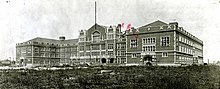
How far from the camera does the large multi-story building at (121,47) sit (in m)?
27.4

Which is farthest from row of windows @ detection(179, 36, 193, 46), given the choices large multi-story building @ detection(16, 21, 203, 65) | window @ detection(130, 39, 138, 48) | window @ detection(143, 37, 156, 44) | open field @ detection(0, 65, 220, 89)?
open field @ detection(0, 65, 220, 89)

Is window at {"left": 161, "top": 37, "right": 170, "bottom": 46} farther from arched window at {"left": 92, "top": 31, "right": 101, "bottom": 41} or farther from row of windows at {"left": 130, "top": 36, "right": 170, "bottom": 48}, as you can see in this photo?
arched window at {"left": 92, "top": 31, "right": 101, "bottom": 41}

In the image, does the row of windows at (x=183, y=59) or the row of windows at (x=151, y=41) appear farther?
the row of windows at (x=183, y=59)

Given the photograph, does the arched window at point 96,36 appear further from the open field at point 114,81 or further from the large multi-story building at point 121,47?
the open field at point 114,81

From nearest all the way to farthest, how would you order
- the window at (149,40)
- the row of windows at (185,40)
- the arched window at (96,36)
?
the window at (149,40)
the row of windows at (185,40)
the arched window at (96,36)

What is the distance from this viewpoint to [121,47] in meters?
37.2

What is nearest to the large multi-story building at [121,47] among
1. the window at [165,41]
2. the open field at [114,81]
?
the window at [165,41]

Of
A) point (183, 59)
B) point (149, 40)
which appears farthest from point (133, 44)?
point (183, 59)

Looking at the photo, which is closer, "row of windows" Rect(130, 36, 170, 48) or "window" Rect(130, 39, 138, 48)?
"row of windows" Rect(130, 36, 170, 48)

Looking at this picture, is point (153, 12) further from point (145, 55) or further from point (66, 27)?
point (145, 55)

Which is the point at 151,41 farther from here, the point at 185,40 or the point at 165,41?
the point at 185,40

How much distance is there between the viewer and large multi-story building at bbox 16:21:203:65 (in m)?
27.4

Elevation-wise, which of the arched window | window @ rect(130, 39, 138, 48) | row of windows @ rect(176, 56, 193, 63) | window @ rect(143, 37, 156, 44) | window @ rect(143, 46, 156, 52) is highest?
the arched window

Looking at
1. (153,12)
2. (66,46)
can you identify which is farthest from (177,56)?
(66,46)
